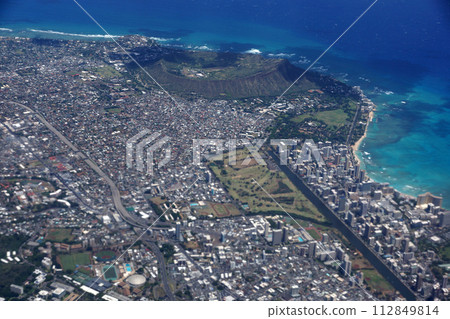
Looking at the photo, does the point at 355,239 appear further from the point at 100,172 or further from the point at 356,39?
the point at 356,39

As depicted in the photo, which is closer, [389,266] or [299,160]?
[389,266]

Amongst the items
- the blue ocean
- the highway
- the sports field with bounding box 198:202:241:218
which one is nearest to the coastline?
the blue ocean

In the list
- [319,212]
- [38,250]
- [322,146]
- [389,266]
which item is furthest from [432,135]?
[38,250]

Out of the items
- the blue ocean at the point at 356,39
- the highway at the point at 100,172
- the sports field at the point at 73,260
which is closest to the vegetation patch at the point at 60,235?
the sports field at the point at 73,260

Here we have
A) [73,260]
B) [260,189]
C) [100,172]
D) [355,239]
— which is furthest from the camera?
[100,172]

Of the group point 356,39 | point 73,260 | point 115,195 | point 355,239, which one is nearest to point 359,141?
point 355,239

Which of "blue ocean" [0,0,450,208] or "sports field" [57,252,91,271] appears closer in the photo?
"sports field" [57,252,91,271]

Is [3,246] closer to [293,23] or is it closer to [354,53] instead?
[354,53]

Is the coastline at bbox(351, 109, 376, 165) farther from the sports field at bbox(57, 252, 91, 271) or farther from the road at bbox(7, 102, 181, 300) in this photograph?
the sports field at bbox(57, 252, 91, 271)

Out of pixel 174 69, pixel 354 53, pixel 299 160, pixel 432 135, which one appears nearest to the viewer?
pixel 299 160
